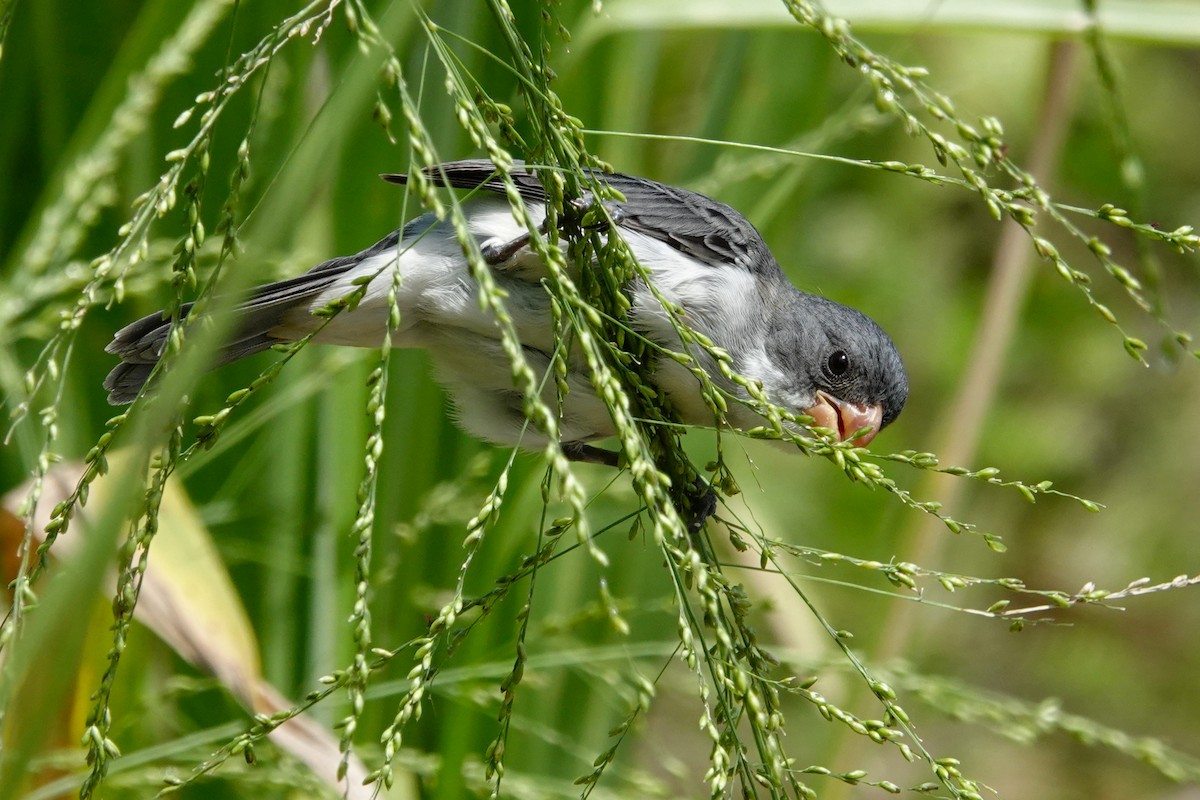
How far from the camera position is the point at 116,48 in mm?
2576

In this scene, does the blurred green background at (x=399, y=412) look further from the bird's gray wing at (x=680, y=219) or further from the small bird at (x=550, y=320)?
the bird's gray wing at (x=680, y=219)

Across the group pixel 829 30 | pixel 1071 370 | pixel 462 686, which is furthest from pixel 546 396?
pixel 1071 370

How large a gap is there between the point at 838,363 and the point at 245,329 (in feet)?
3.67

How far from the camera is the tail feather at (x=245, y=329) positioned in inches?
71.2

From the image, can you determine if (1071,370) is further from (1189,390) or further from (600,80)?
(600,80)

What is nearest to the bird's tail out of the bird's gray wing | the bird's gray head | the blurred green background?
the blurred green background

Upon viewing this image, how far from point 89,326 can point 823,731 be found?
6.05ft

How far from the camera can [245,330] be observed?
2.04m

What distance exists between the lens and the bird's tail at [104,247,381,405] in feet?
5.94

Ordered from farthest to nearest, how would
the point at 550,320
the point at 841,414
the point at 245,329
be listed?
1. the point at 841,414
2. the point at 245,329
3. the point at 550,320

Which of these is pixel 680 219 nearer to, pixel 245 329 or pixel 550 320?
pixel 550 320

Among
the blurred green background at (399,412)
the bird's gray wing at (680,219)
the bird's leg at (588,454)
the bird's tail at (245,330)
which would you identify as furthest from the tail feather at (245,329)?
the bird's leg at (588,454)

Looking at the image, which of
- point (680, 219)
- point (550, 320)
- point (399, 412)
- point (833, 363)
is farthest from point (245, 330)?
point (833, 363)

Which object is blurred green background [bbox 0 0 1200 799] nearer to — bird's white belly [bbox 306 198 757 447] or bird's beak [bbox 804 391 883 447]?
bird's white belly [bbox 306 198 757 447]
